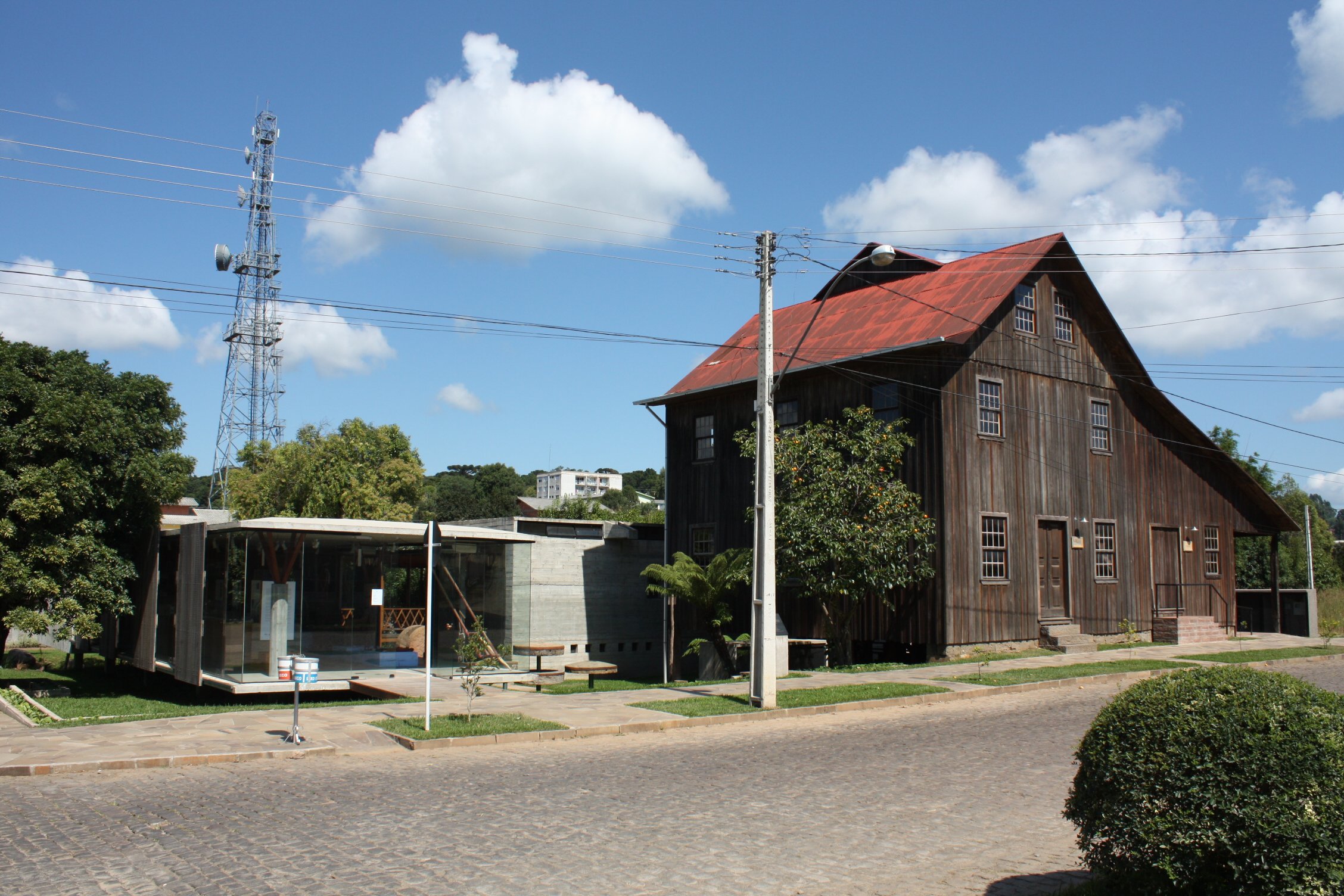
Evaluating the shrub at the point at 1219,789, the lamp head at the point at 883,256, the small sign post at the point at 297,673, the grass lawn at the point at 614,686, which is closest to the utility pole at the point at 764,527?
the lamp head at the point at 883,256

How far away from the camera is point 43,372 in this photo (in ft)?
68.1

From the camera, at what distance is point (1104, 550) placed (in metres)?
26.4

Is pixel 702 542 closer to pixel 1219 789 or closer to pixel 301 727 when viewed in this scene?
pixel 301 727

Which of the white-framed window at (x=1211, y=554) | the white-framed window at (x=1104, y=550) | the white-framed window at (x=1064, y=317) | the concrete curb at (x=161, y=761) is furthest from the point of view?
the white-framed window at (x=1211, y=554)

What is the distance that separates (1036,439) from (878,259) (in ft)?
40.9

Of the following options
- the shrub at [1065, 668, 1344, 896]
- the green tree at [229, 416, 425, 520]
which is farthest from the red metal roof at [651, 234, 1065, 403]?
the green tree at [229, 416, 425, 520]

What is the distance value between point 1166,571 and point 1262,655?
16.3 feet

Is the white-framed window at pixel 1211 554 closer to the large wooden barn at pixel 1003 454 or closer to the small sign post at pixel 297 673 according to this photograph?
the large wooden barn at pixel 1003 454

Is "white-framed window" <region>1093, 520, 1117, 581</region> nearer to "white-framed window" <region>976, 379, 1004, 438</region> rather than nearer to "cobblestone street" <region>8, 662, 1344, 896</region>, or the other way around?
"white-framed window" <region>976, 379, 1004, 438</region>

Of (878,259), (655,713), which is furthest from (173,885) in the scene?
(878,259)

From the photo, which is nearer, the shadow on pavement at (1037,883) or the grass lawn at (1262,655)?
the shadow on pavement at (1037,883)

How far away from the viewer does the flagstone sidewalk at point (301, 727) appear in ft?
36.4

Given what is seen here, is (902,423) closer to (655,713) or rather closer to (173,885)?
(655,713)

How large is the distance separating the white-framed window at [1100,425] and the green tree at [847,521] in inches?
262
